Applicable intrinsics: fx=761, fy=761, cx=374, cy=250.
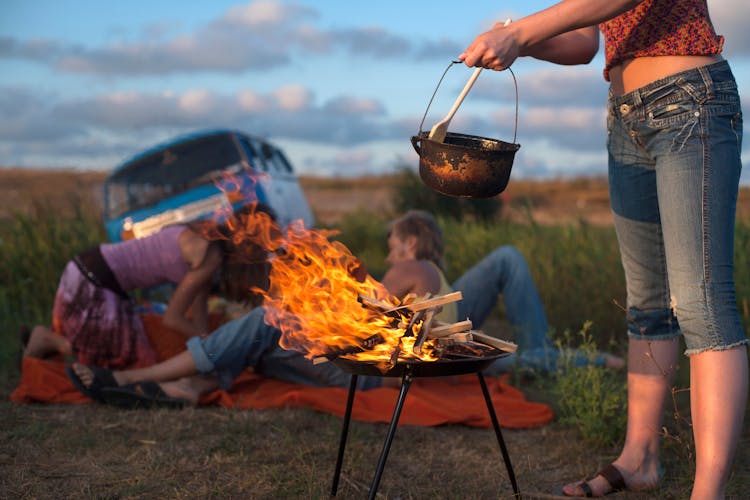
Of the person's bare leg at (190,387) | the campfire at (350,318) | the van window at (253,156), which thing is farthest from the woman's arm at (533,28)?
the van window at (253,156)

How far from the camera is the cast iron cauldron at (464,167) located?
253cm

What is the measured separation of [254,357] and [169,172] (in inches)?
267

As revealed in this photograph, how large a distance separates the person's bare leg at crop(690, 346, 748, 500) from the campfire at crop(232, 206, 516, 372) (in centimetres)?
65

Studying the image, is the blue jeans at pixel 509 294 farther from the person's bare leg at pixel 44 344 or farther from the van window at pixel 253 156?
the van window at pixel 253 156

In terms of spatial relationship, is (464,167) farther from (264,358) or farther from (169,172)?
(169,172)

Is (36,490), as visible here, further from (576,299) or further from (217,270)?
(576,299)

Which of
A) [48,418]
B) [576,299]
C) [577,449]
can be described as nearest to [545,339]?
[576,299]

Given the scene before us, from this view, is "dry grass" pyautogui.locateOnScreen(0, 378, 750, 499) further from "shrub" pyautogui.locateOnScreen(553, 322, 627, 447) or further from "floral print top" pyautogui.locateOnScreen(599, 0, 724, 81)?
"floral print top" pyautogui.locateOnScreen(599, 0, 724, 81)

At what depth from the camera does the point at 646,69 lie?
258 cm

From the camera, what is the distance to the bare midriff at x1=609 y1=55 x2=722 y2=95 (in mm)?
2488

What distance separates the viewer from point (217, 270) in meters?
4.71

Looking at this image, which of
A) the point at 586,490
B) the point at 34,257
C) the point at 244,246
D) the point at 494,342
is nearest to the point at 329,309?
the point at 494,342

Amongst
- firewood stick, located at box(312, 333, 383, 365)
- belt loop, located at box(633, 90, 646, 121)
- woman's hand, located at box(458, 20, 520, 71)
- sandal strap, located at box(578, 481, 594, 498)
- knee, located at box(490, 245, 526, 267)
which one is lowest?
sandal strap, located at box(578, 481, 594, 498)

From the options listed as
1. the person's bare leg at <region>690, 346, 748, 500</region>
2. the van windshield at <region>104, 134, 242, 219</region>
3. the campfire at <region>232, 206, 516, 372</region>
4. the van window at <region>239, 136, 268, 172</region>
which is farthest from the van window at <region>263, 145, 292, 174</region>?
the person's bare leg at <region>690, 346, 748, 500</region>
